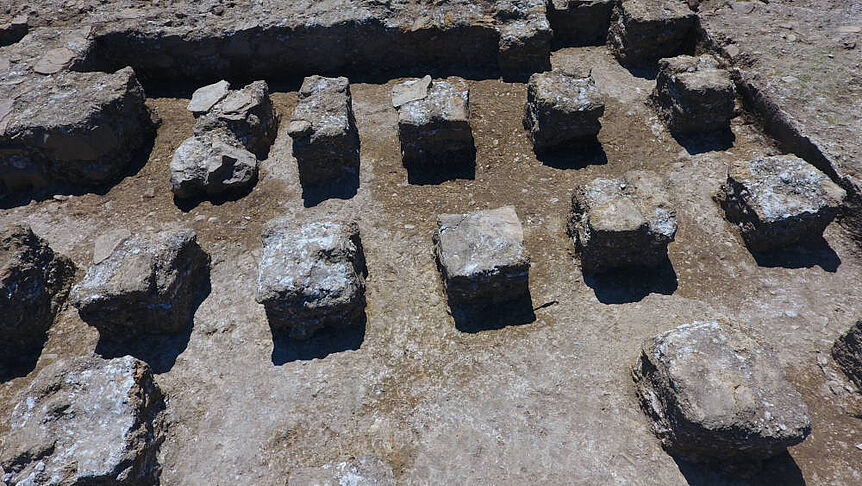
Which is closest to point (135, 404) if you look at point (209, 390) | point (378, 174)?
point (209, 390)

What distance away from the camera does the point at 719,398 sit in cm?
375

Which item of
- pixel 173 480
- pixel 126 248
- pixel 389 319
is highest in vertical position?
pixel 126 248

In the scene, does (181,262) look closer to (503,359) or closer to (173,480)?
(173,480)

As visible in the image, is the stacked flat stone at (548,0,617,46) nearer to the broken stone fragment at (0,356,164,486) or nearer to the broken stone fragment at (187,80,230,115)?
the broken stone fragment at (187,80,230,115)

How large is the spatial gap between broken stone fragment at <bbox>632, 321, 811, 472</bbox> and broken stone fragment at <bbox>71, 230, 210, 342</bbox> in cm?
416

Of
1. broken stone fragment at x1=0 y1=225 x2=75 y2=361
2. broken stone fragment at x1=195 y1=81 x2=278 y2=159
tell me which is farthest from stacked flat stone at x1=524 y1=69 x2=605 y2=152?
broken stone fragment at x1=0 y1=225 x2=75 y2=361

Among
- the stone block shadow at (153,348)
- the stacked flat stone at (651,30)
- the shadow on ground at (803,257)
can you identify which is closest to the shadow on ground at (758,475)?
A: the shadow on ground at (803,257)

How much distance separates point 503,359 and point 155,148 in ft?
17.3

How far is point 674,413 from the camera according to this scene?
3.88m

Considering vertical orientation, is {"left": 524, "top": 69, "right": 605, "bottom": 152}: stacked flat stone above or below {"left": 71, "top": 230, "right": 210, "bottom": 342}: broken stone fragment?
above

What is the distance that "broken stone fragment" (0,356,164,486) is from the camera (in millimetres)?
3771

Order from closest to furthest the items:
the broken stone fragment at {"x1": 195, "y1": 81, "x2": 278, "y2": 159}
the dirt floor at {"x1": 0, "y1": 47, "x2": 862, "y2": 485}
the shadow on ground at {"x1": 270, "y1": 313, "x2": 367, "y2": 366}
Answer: the dirt floor at {"x1": 0, "y1": 47, "x2": 862, "y2": 485}
the shadow on ground at {"x1": 270, "y1": 313, "x2": 367, "y2": 366}
the broken stone fragment at {"x1": 195, "y1": 81, "x2": 278, "y2": 159}

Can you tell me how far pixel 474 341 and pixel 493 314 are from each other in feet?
1.11

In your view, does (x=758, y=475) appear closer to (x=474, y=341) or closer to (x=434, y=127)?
(x=474, y=341)
